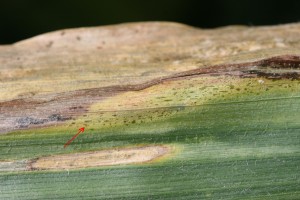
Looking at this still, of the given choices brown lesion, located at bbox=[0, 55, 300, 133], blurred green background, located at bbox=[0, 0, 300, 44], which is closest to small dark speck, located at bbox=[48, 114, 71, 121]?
brown lesion, located at bbox=[0, 55, 300, 133]

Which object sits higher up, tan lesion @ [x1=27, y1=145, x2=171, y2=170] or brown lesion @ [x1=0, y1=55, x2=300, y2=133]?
brown lesion @ [x1=0, y1=55, x2=300, y2=133]

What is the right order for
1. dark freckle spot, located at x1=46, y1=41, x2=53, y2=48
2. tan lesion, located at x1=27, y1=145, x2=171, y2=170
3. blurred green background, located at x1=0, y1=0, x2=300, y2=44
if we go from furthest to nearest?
blurred green background, located at x1=0, y1=0, x2=300, y2=44 < dark freckle spot, located at x1=46, y1=41, x2=53, y2=48 < tan lesion, located at x1=27, y1=145, x2=171, y2=170

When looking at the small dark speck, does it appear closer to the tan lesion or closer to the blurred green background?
the tan lesion

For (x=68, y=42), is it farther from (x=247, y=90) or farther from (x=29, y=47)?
(x=247, y=90)

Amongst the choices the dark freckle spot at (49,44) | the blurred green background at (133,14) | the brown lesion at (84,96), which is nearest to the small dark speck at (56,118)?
the brown lesion at (84,96)

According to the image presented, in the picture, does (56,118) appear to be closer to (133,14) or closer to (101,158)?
(101,158)

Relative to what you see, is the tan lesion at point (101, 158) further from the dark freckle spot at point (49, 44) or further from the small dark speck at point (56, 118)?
the dark freckle spot at point (49, 44)
